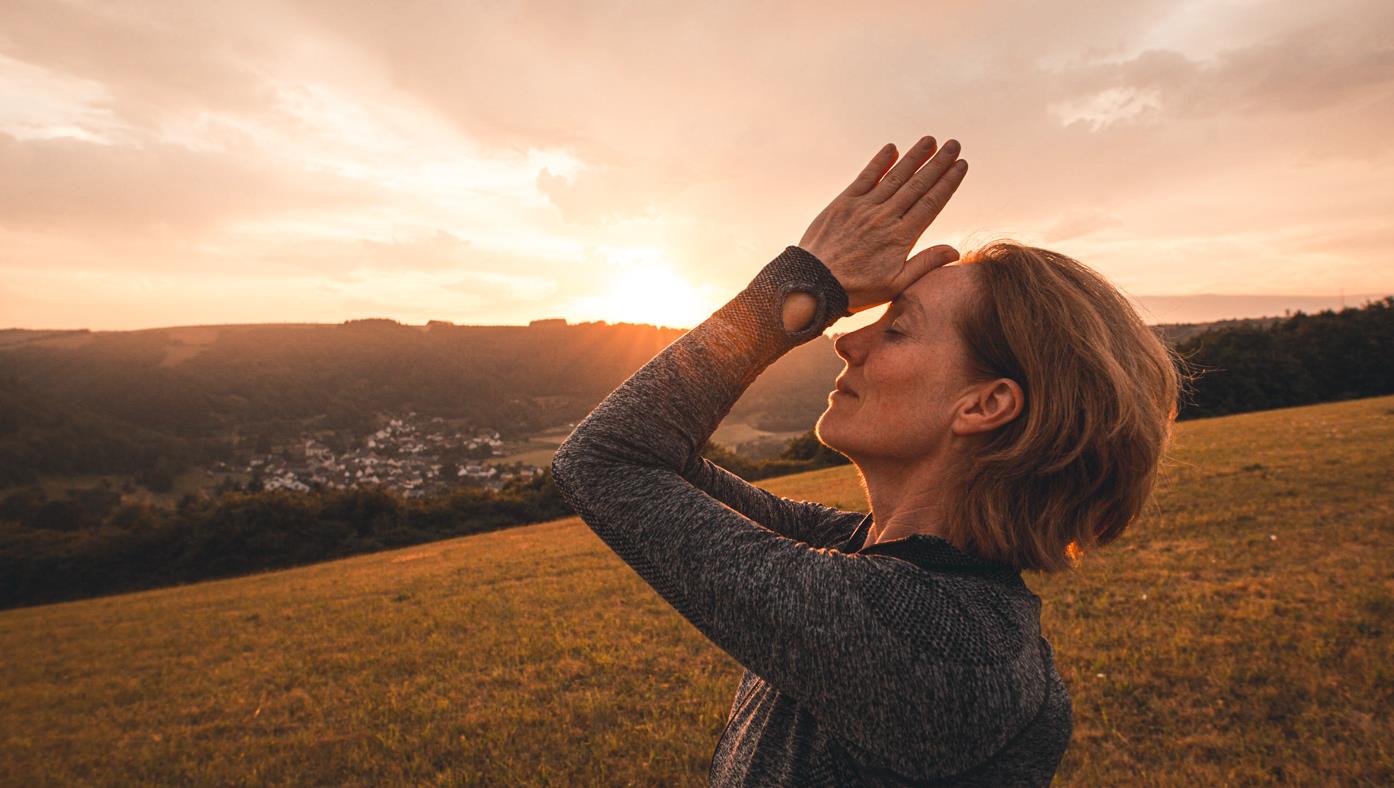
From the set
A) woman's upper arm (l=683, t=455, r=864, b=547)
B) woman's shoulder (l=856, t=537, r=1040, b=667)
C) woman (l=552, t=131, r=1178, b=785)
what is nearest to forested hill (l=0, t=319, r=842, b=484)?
woman's upper arm (l=683, t=455, r=864, b=547)

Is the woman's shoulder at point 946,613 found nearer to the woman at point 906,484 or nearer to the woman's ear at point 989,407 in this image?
the woman at point 906,484

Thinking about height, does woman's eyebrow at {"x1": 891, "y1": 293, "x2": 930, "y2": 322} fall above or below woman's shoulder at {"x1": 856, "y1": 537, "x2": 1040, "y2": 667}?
above

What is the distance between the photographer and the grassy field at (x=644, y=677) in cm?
452

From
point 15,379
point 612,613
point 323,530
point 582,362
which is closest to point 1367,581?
point 612,613

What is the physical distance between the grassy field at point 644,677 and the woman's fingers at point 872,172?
4.54 m

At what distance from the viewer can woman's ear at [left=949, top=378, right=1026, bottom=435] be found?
4.36ft

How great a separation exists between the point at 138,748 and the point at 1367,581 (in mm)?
13322

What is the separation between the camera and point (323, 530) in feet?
136

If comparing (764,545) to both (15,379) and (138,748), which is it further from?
(15,379)

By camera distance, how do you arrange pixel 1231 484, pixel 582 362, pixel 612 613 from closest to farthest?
pixel 612 613 < pixel 1231 484 < pixel 582 362

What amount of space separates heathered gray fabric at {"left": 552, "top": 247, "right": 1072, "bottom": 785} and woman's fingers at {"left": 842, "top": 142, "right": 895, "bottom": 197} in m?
0.20

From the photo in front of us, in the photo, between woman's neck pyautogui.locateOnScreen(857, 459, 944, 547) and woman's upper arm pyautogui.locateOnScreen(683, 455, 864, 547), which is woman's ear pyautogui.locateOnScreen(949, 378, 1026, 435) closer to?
woman's neck pyautogui.locateOnScreen(857, 459, 944, 547)

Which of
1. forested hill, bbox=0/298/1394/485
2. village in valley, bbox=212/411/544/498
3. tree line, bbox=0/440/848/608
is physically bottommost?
village in valley, bbox=212/411/544/498

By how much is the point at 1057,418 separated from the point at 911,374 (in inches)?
12.2
